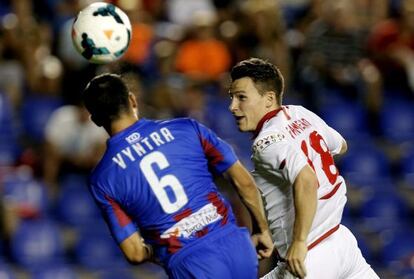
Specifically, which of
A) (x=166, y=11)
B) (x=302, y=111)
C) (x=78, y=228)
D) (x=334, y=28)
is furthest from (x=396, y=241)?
(x=302, y=111)

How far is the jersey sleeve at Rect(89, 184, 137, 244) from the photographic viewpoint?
203 inches

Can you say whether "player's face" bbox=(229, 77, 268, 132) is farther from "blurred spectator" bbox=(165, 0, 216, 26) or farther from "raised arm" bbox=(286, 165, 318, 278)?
"blurred spectator" bbox=(165, 0, 216, 26)

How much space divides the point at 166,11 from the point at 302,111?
7230mm

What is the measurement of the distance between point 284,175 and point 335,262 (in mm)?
600

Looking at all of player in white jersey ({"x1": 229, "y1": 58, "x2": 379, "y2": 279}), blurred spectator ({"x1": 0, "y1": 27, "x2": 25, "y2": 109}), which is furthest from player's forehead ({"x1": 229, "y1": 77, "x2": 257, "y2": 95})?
blurred spectator ({"x1": 0, "y1": 27, "x2": 25, "y2": 109})

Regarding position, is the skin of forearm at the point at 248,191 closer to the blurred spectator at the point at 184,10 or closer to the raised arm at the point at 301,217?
the raised arm at the point at 301,217

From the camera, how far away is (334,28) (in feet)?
37.3

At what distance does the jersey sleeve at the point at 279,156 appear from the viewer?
500 cm

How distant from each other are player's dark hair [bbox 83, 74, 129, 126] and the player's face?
1.92ft

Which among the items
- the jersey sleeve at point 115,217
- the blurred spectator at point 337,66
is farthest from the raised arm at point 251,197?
the blurred spectator at point 337,66

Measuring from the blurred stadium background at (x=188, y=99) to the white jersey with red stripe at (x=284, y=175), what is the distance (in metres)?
4.32

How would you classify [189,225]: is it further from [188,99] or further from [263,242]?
[188,99]

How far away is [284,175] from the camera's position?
5070mm

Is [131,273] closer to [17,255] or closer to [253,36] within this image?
[17,255]
